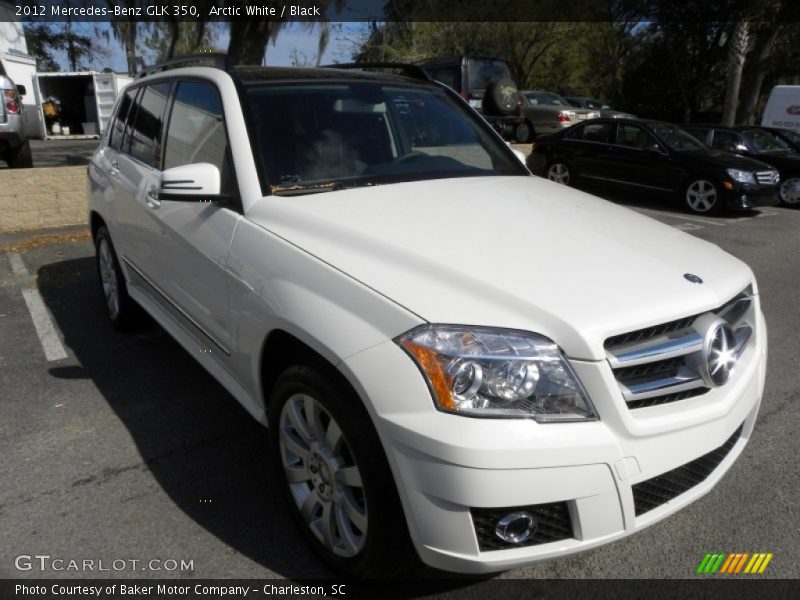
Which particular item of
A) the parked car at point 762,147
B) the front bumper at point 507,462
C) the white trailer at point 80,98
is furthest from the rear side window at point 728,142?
the white trailer at point 80,98

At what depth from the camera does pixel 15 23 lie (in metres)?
20.7

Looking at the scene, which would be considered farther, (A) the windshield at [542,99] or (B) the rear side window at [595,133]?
(A) the windshield at [542,99]

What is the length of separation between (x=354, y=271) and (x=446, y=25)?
32.8m

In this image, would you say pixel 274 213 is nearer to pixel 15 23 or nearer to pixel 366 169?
pixel 366 169

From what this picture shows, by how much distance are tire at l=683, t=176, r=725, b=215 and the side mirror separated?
990 centimetres

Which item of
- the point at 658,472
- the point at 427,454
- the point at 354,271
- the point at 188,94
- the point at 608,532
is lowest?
the point at 608,532

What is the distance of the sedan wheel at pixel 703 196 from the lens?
10.9 m

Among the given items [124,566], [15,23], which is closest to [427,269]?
[124,566]

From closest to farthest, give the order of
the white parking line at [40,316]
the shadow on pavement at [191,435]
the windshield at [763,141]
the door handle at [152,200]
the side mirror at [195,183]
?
the shadow on pavement at [191,435] < the side mirror at [195,183] < the door handle at [152,200] < the white parking line at [40,316] < the windshield at [763,141]

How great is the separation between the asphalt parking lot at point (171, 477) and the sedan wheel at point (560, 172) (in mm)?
8071

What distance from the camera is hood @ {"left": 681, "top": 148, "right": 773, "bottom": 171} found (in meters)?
10.8

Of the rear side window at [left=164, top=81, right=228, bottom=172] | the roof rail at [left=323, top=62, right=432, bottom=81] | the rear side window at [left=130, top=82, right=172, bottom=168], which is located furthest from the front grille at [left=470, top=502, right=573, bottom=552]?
the roof rail at [left=323, top=62, right=432, bottom=81]

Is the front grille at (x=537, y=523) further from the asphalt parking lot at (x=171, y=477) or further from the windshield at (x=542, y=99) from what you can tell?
the windshield at (x=542, y=99)

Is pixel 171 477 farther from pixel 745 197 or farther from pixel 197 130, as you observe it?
pixel 745 197
